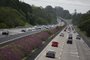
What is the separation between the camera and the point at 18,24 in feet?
398

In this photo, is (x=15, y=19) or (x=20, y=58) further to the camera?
(x=15, y=19)

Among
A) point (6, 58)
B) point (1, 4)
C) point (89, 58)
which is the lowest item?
point (89, 58)

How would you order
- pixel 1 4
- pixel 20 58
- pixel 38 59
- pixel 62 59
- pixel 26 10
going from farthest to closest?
1. pixel 26 10
2. pixel 1 4
3. pixel 62 59
4. pixel 38 59
5. pixel 20 58

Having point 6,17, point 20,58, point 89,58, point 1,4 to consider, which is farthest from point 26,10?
point 20,58

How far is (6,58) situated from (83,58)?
67.9 feet

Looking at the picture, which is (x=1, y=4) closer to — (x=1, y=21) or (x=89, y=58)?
(x=1, y=21)

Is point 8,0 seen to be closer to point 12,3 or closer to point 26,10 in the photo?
point 12,3

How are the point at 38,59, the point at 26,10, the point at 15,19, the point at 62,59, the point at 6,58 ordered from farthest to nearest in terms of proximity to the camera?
the point at 26,10 → the point at 15,19 → the point at 62,59 → the point at 38,59 → the point at 6,58

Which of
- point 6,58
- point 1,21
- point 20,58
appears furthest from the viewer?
point 1,21

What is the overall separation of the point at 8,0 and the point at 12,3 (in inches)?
351

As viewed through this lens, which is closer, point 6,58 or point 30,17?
point 6,58

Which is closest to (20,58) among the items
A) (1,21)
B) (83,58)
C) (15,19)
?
(83,58)

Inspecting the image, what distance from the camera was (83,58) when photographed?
155 feet

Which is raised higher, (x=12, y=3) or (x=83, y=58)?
(x=12, y=3)
